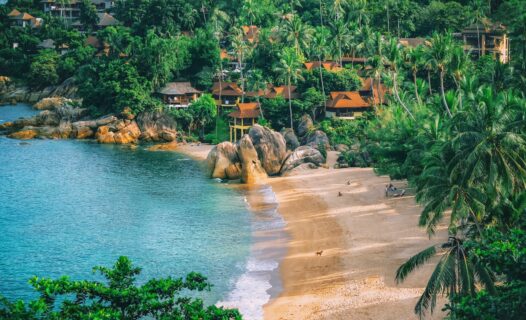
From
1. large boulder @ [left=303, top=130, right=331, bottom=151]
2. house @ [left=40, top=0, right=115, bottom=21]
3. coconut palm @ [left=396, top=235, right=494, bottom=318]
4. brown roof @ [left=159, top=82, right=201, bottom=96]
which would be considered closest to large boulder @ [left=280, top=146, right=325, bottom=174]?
large boulder @ [left=303, top=130, right=331, bottom=151]

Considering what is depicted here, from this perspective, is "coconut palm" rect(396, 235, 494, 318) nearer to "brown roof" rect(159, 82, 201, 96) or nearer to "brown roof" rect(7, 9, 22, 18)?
"brown roof" rect(159, 82, 201, 96)

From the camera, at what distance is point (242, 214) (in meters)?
55.5

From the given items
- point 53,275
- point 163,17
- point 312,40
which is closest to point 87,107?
point 163,17

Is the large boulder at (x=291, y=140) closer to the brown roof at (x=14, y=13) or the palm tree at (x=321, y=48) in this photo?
the palm tree at (x=321, y=48)

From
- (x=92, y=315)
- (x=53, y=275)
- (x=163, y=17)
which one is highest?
(x=163, y=17)

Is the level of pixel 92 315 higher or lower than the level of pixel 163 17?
lower

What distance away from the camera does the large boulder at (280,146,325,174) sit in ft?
229

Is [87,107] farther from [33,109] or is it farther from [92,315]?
[92,315]

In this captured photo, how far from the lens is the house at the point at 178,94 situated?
9431 centimetres

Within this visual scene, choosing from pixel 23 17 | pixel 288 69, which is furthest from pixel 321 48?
pixel 23 17

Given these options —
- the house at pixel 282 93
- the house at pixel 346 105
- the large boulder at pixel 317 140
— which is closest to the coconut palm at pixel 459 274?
the large boulder at pixel 317 140

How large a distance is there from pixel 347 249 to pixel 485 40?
62220 millimetres

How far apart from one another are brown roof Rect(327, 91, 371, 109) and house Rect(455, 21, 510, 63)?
797 inches

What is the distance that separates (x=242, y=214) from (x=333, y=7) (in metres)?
61.0
